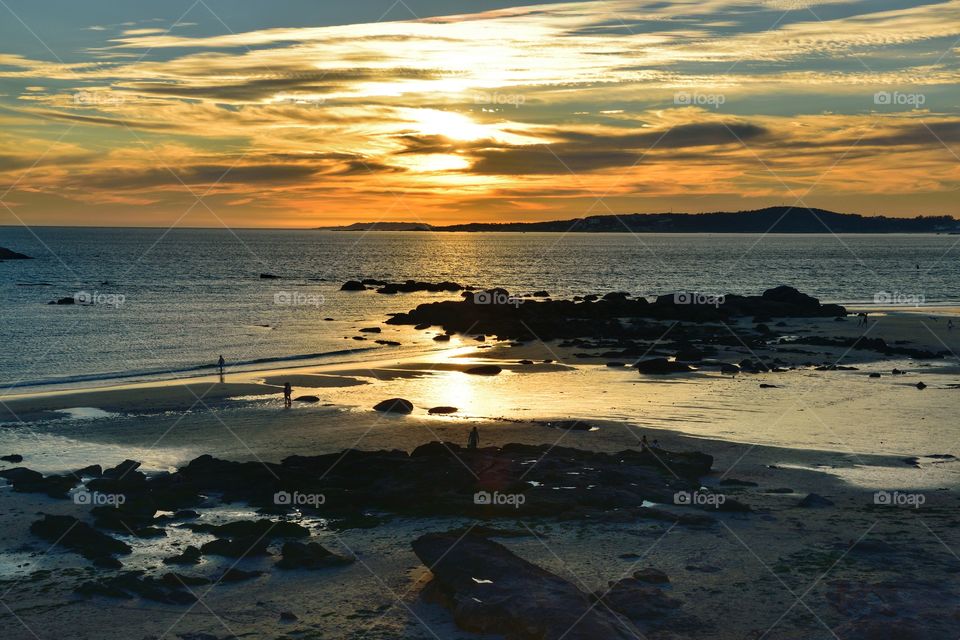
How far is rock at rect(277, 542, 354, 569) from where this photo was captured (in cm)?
1748

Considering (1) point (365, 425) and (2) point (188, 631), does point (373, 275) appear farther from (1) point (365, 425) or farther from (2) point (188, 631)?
(2) point (188, 631)

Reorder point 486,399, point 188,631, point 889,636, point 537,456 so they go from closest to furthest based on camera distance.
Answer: point 889,636, point 188,631, point 537,456, point 486,399

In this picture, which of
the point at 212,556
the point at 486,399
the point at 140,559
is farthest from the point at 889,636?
the point at 486,399

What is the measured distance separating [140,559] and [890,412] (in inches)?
1059

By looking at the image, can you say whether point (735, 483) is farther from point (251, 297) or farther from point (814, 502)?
point (251, 297)

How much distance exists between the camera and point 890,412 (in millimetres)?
33344

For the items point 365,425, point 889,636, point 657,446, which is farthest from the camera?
point 365,425

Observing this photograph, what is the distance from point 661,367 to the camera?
44344 mm
